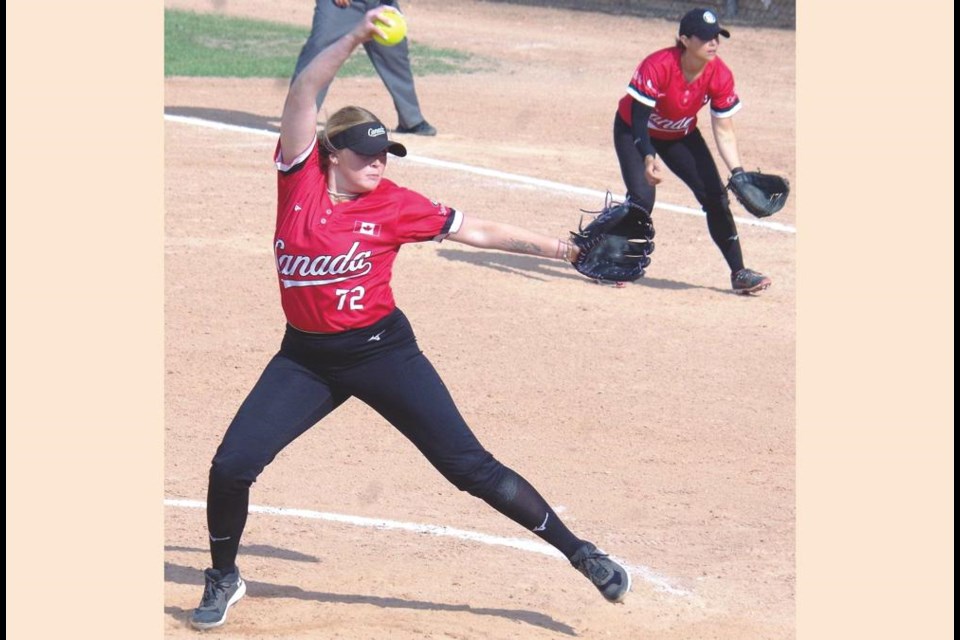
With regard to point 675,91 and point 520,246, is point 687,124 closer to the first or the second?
point 675,91

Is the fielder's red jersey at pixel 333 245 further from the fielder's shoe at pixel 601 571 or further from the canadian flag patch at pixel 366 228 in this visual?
the fielder's shoe at pixel 601 571

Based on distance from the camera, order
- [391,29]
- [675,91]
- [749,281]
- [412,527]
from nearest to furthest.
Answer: [391,29] → [412,527] → [675,91] → [749,281]

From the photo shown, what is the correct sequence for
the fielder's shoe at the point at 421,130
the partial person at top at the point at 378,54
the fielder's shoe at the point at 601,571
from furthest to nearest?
the fielder's shoe at the point at 421,130, the partial person at top at the point at 378,54, the fielder's shoe at the point at 601,571

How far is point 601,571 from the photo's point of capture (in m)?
5.48

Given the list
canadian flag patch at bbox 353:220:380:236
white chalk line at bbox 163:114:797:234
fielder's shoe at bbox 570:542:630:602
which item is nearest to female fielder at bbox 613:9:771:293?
white chalk line at bbox 163:114:797:234

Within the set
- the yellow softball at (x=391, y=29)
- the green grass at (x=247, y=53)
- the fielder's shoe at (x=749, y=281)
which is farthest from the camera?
the green grass at (x=247, y=53)

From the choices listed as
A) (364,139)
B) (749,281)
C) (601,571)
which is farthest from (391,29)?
(749,281)

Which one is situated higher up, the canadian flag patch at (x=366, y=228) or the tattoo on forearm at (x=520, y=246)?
the canadian flag patch at (x=366, y=228)

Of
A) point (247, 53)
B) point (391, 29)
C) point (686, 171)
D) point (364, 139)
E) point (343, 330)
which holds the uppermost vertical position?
point (391, 29)

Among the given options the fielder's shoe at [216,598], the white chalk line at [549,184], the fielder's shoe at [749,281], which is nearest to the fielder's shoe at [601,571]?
the fielder's shoe at [216,598]

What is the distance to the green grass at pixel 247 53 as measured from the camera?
56.5ft

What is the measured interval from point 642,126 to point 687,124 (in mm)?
411

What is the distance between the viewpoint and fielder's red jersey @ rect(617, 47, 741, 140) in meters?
9.42

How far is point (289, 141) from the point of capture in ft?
17.1
